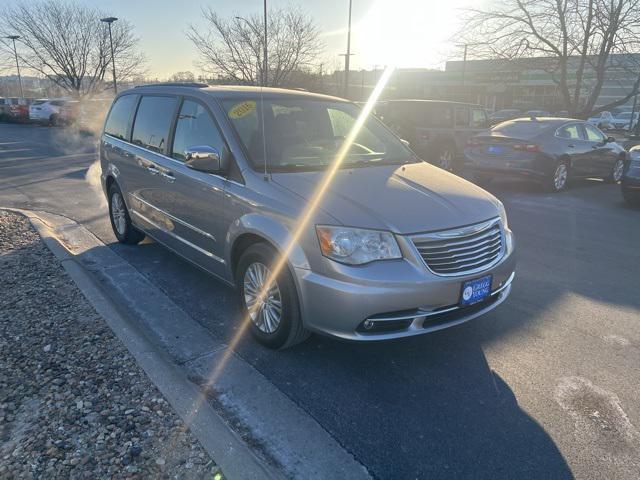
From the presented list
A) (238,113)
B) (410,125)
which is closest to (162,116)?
(238,113)

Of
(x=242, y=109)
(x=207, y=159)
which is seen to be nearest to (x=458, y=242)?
(x=207, y=159)

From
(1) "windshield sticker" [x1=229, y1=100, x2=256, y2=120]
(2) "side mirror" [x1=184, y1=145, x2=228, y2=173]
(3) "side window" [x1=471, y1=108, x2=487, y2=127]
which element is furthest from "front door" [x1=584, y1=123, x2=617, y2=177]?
(2) "side mirror" [x1=184, y1=145, x2=228, y2=173]

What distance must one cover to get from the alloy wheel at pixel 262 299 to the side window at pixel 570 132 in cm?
874

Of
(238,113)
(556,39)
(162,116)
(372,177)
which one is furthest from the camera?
(556,39)

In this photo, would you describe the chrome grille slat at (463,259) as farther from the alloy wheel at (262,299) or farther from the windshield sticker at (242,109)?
the windshield sticker at (242,109)

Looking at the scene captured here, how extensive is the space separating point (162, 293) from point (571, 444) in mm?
3370

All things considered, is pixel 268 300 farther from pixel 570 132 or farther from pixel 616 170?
pixel 616 170

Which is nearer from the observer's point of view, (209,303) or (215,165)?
(215,165)

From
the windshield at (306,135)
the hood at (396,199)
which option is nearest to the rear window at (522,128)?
the windshield at (306,135)

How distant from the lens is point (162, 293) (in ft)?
14.6

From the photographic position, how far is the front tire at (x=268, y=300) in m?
3.19

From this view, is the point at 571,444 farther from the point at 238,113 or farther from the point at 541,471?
the point at 238,113

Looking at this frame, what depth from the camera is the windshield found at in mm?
3756

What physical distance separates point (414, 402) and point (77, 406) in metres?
1.91
